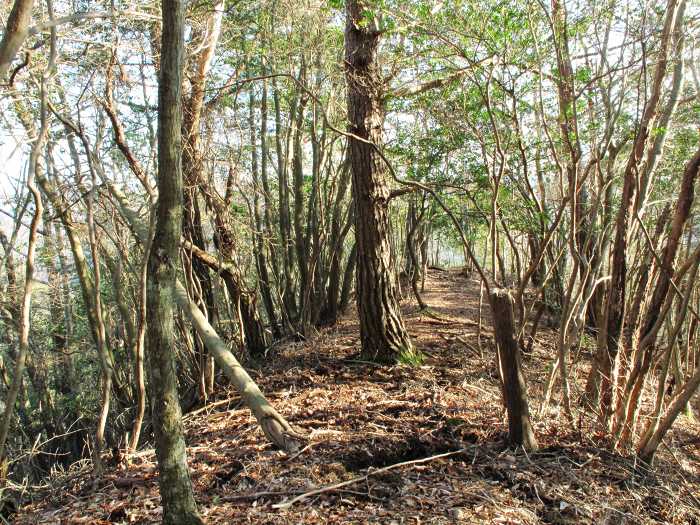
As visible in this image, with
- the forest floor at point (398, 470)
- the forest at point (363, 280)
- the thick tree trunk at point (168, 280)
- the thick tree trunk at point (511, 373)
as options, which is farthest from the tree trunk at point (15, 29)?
the thick tree trunk at point (511, 373)

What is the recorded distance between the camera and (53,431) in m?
9.80

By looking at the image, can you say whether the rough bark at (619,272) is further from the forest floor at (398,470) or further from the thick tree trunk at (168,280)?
the thick tree trunk at (168,280)

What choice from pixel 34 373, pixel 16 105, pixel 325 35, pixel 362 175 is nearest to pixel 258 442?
pixel 362 175

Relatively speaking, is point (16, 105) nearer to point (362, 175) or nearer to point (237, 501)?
point (362, 175)

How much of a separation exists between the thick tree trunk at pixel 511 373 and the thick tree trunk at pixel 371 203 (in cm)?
189

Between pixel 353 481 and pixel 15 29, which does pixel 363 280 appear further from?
pixel 15 29

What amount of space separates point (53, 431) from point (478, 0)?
1107 cm

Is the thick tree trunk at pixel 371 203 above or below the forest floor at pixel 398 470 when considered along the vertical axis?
above

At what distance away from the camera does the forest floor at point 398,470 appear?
273 centimetres

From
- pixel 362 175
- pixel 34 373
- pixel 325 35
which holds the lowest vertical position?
pixel 34 373

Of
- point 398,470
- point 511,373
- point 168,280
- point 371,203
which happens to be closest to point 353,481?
point 398,470

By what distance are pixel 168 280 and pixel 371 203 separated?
3.26 meters

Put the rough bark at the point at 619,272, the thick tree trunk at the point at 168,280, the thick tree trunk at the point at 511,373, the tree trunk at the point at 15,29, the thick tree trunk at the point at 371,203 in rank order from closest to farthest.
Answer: the tree trunk at the point at 15,29
the thick tree trunk at the point at 168,280
the thick tree trunk at the point at 511,373
the rough bark at the point at 619,272
the thick tree trunk at the point at 371,203

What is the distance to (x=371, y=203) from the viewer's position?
4996 mm
